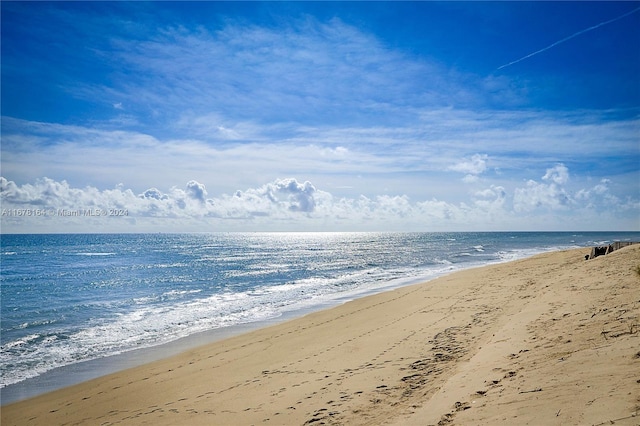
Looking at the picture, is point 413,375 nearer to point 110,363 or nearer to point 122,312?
point 110,363

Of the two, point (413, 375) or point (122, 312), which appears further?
point (122, 312)

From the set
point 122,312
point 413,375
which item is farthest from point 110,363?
point 413,375

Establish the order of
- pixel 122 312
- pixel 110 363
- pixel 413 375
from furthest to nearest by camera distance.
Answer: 1. pixel 122 312
2. pixel 110 363
3. pixel 413 375

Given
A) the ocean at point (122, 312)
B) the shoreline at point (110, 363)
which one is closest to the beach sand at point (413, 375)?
the shoreline at point (110, 363)

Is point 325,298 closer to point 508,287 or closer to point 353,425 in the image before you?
point 508,287

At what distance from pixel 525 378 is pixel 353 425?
10.7 feet

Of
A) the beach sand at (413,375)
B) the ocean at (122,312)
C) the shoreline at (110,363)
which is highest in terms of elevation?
the beach sand at (413,375)

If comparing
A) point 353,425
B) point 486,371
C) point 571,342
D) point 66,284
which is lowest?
point 66,284

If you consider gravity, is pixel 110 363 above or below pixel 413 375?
below

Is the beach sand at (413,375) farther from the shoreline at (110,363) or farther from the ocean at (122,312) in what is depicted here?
the ocean at (122,312)

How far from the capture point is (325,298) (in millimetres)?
24953

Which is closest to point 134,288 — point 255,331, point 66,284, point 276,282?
point 66,284

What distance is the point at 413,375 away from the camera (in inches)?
332

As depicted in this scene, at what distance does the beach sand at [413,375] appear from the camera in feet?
18.5
